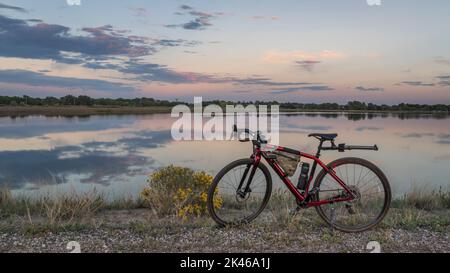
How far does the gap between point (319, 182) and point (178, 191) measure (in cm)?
249

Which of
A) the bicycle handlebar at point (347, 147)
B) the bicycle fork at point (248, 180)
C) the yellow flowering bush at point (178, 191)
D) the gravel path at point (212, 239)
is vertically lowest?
the gravel path at point (212, 239)

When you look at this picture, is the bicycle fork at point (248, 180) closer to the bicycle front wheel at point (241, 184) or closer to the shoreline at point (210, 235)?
the bicycle front wheel at point (241, 184)

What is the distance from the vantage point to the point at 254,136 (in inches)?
236

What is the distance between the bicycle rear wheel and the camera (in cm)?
583

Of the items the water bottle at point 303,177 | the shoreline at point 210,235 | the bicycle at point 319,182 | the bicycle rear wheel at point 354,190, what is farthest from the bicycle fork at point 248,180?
the bicycle rear wheel at point 354,190

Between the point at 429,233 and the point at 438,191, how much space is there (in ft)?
11.9

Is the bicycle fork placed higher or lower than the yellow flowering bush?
higher

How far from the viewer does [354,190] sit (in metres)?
5.92

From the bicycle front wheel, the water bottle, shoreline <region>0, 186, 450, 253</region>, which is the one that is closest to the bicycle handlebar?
the water bottle

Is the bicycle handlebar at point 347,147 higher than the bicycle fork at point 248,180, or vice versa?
the bicycle handlebar at point 347,147

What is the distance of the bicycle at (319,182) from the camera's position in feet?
19.1

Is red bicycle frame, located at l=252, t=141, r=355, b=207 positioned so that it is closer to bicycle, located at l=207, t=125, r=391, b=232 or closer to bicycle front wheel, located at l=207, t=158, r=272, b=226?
bicycle, located at l=207, t=125, r=391, b=232

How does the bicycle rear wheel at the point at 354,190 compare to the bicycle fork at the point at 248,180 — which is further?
the bicycle fork at the point at 248,180
